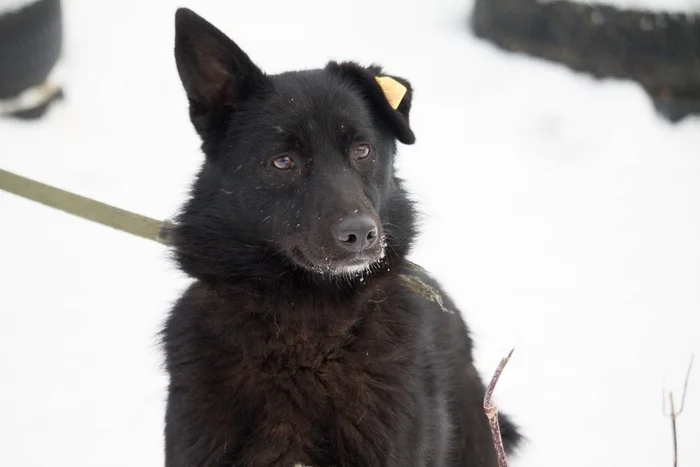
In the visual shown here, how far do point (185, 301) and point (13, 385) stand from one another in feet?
7.41

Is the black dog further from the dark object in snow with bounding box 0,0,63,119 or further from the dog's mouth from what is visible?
the dark object in snow with bounding box 0,0,63,119

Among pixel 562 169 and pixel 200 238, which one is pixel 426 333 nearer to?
pixel 200 238

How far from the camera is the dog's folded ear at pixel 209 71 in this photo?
2842 mm

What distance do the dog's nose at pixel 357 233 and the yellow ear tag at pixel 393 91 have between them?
0.63 metres

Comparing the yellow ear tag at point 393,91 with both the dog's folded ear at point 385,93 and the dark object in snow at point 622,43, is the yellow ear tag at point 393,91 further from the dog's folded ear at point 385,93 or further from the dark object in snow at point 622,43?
the dark object in snow at point 622,43

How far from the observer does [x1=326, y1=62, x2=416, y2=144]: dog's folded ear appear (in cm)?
309

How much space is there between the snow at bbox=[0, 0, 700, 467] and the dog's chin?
70cm

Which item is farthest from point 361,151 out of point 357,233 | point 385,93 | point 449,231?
point 449,231

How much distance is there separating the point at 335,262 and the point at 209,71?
3.25ft

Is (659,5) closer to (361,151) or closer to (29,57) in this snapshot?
(361,151)

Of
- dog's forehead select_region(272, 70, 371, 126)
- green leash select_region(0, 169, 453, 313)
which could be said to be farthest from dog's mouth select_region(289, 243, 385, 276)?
green leash select_region(0, 169, 453, 313)

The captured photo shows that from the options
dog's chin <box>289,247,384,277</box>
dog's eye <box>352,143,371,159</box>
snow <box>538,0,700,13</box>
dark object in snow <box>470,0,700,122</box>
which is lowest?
dog's chin <box>289,247,384,277</box>

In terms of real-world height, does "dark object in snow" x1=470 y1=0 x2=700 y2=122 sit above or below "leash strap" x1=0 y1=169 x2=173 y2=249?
above

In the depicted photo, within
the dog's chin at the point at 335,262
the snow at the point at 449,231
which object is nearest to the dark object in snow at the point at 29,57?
the snow at the point at 449,231
